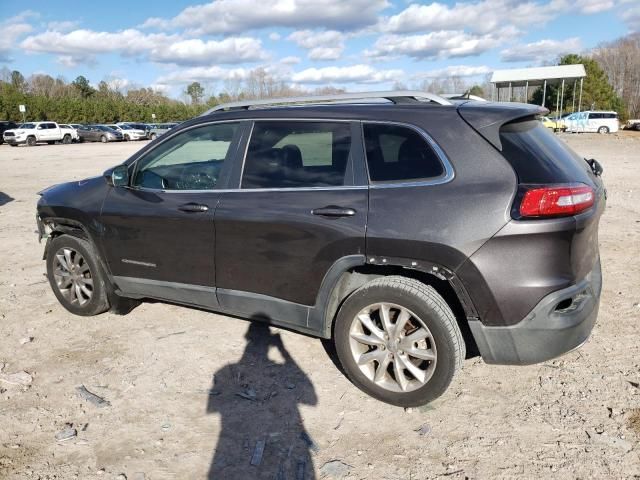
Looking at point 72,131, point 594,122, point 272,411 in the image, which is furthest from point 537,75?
point 272,411

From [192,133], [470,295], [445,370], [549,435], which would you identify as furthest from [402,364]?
[192,133]

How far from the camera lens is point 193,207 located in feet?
12.7

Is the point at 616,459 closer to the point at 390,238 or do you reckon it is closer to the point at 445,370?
the point at 445,370

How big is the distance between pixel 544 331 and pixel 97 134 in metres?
47.9

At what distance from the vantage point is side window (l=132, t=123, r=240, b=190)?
397 cm

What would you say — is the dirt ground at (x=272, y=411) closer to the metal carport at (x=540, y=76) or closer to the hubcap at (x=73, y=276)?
the hubcap at (x=73, y=276)

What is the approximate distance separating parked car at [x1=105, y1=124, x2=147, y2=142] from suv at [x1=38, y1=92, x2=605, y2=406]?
46522 mm

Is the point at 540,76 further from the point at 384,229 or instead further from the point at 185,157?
the point at 384,229

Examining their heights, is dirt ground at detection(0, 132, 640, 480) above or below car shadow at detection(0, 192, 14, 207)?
below

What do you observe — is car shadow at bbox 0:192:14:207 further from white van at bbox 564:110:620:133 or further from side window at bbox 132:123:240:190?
white van at bbox 564:110:620:133

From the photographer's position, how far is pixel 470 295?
9.85 feet

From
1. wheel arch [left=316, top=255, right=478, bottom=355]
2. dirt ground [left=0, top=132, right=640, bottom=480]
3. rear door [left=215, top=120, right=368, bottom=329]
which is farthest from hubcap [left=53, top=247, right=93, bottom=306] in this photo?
wheel arch [left=316, top=255, right=478, bottom=355]

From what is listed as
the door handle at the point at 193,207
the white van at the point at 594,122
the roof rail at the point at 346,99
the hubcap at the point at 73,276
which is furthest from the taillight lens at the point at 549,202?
the white van at the point at 594,122

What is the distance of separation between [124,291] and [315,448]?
2.37 meters
